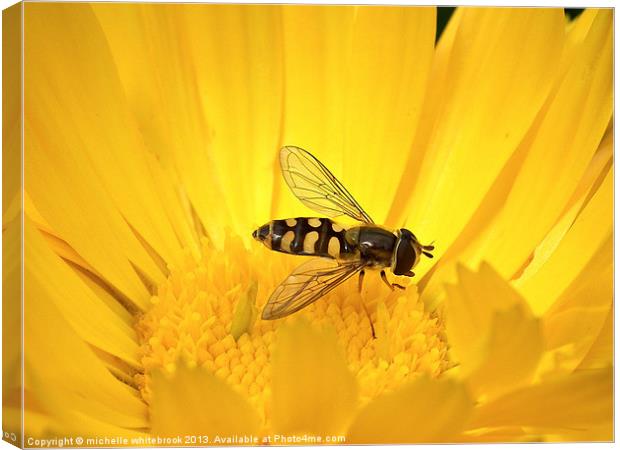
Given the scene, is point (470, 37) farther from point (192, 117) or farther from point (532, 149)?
point (192, 117)

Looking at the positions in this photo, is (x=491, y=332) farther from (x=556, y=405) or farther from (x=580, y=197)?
(x=580, y=197)

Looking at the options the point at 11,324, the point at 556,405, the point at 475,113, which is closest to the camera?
the point at 556,405

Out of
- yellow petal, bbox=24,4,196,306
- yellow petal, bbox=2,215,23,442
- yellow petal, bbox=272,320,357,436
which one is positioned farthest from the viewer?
yellow petal, bbox=24,4,196,306

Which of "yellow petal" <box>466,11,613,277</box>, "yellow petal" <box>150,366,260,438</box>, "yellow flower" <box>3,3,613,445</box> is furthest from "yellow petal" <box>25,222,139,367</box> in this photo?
"yellow petal" <box>466,11,613,277</box>

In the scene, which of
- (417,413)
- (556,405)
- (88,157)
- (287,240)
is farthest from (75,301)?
(556,405)

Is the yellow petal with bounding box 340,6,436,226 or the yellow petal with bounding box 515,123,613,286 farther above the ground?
the yellow petal with bounding box 340,6,436,226

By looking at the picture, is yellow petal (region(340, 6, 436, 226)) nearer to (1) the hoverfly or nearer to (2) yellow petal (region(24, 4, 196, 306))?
(1) the hoverfly
